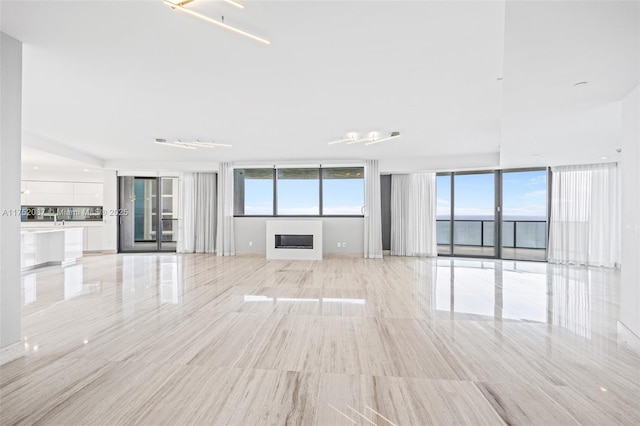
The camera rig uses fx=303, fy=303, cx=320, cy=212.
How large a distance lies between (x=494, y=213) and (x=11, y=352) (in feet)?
29.6

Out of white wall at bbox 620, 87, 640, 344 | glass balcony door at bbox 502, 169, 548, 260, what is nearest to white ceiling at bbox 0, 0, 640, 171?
white wall at bbox 620, 87, 640, 344

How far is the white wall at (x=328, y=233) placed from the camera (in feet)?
28.4

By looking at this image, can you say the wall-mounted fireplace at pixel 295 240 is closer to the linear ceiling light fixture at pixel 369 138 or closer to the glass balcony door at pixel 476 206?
the linear ceiling light fixture at pixel 369 138

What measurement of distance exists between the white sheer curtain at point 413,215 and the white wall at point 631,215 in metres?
5.29

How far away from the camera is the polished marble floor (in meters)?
1.79

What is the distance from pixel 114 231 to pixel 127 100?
6.33 m

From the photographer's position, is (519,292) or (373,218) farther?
(373,218)

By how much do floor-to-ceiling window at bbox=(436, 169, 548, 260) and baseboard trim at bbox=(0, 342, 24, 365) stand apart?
28.0 ft

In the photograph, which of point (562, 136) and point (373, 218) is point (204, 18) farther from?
point (373, 218)

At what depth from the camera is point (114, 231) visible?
901 cm

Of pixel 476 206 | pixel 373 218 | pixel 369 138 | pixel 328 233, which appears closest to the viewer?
pixel 369 138

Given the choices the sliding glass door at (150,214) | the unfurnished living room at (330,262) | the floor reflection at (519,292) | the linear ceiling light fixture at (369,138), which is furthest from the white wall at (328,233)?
the linear ceiling light fixture at (369,138)

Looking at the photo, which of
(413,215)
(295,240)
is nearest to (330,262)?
(295,240)

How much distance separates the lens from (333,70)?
3225 millimetres
